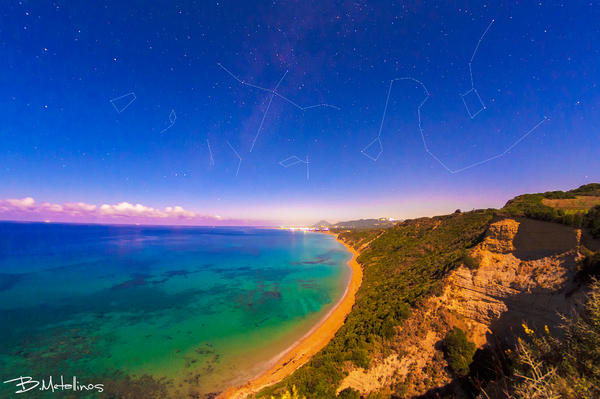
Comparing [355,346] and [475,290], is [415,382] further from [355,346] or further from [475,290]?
[475,290]

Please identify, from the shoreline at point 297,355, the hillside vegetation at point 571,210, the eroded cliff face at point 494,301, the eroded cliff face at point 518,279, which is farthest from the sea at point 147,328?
the hillside vegetation at point 571,210

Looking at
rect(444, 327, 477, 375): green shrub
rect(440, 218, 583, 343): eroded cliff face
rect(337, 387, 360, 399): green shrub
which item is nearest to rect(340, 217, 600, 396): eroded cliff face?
rect(440, 218, 583, 343): eroded cliff face

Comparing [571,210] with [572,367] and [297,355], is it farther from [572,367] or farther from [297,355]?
[297,355]
